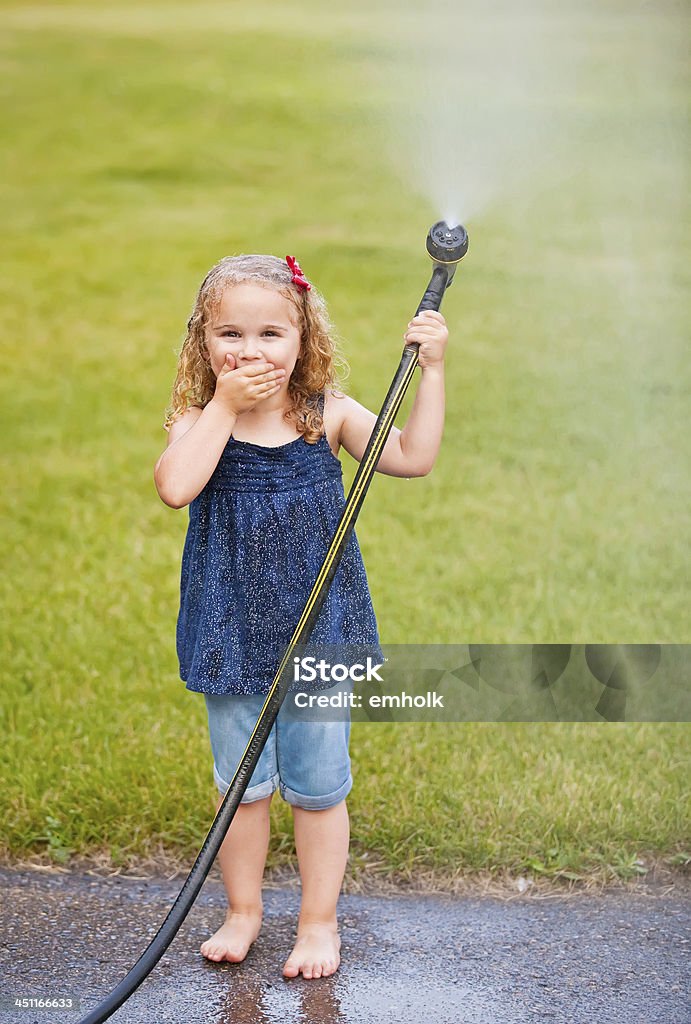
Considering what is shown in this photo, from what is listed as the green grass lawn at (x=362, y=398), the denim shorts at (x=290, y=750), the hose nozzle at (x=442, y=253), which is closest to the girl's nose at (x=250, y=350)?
the hose nozzle at (x=442, y=253)

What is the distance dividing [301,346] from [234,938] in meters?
0.95

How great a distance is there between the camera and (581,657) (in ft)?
10.5

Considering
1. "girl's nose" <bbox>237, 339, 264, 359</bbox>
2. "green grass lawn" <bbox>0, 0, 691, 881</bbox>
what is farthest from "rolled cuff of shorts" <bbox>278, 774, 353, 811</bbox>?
"girl's nose" <bbox>237, 339, 264, 359</bbox>

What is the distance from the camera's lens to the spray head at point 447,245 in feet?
6.28

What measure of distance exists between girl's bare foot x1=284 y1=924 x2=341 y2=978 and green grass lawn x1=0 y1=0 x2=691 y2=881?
14.0 inches

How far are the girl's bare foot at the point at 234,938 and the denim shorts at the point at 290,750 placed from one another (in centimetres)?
20

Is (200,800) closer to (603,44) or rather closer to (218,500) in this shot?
(218,500)

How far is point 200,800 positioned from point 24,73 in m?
7.29

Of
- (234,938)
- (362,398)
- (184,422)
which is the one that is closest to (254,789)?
(234,938)

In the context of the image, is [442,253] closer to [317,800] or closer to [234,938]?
[317,800]

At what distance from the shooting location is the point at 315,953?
2.14m

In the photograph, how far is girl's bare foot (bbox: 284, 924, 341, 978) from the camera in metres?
2.12

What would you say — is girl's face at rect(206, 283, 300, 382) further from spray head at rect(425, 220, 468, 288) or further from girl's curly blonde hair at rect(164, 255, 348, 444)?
spray head at rect(425, 220, 468, 288)

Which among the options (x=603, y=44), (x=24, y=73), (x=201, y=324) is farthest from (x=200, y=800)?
(x=24, y=73)
